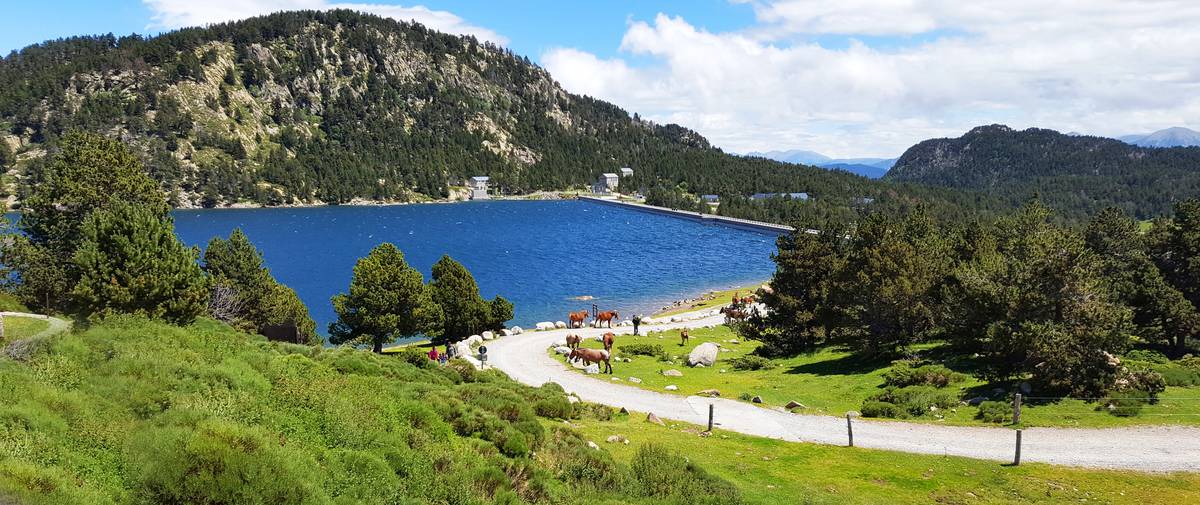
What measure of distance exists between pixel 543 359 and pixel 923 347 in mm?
26182

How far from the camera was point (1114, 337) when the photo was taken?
26578 mm

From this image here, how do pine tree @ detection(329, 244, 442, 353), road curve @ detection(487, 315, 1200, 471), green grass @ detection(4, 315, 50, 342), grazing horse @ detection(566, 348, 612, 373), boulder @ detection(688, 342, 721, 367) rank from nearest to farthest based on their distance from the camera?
1. road curve @ detection(487, 315, 1200, 471)
2. green grass @ detection(4, 315, 50, 342)
3. grazing horse @ detection(566, 348, 612, 373)
4. boulder @ detection(688, 342, 721, 367)
5. pine tree @ detection(329, 244, 442, 353)

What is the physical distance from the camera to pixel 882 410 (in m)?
28.5

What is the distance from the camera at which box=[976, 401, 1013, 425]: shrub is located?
25.3 meters

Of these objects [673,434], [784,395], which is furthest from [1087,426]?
[673,434]

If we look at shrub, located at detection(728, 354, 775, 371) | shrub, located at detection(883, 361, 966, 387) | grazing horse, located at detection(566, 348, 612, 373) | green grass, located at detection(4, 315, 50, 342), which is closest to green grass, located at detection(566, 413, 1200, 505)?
shrub, located at detection(883, 361, 966, 387)

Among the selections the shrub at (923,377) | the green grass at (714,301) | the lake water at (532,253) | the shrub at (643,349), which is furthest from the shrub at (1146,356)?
the lake water at (532,253)

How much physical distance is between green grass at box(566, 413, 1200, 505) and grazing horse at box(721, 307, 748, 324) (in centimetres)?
3530

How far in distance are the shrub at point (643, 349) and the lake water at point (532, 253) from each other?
1054 inches

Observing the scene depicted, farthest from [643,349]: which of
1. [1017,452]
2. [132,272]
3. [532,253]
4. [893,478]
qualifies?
[532,253]

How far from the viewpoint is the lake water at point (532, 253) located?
3546 inches

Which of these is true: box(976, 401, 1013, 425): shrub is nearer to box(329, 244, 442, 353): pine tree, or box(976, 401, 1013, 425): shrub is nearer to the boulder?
the boulder

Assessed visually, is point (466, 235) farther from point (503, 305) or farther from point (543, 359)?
point (543, 359)

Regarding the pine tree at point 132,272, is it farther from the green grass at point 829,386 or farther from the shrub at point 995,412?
the shrub at point 995,412
